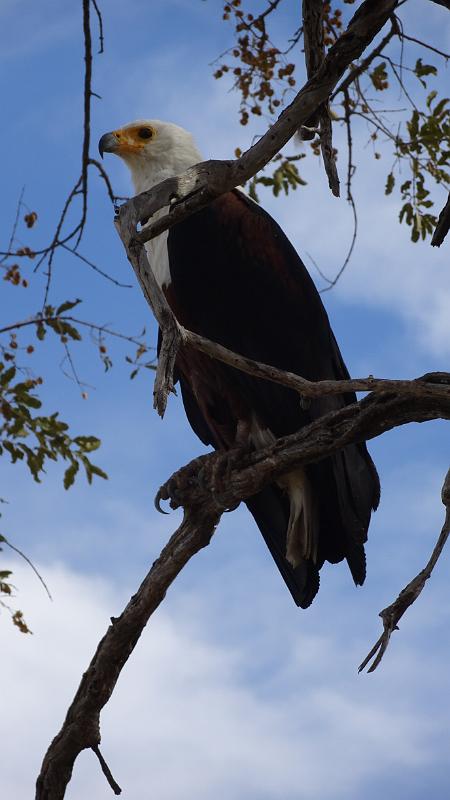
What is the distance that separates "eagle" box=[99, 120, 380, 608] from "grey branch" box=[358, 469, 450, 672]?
3.65ft

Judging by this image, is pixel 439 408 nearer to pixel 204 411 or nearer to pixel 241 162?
pixel 241 162

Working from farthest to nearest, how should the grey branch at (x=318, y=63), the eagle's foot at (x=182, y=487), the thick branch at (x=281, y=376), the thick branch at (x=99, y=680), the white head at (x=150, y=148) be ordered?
the white head at (x=150, y=148) → the eagle's foot at (x=182, y=487) → the thick branch at (x=99, y=680) → the grey branch at (x=318, y=63) → the thick branch at (x=281, y=376)

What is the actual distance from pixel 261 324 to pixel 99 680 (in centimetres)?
153

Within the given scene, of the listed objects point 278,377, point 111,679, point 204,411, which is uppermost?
point 204,411

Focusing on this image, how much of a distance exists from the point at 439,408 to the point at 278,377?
58cm

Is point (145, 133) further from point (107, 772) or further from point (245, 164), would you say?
point (107, 772)

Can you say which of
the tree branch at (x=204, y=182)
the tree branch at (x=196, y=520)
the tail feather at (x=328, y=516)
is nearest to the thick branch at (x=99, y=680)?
the tree branch at (x=196, y=520)

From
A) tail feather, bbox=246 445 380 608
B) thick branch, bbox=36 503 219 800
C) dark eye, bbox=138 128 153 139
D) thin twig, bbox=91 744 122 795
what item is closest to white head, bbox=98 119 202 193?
dark eye, bbox=138 128 153 139

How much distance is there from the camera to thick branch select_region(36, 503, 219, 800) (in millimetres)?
3277

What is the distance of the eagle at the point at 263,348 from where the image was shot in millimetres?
4070

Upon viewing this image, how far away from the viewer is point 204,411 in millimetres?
4301

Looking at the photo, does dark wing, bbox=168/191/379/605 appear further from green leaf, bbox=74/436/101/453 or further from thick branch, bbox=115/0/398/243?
thick branch, bbox=115/0/398/243

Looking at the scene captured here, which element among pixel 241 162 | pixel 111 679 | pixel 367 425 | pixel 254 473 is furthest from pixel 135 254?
pixel 111 679

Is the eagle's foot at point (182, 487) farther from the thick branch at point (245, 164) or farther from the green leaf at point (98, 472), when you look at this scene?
the thick branch at point (245, 164)
